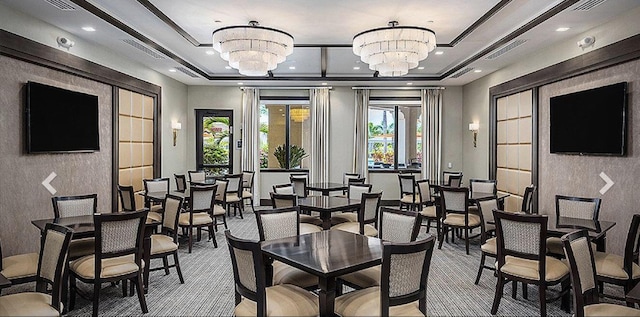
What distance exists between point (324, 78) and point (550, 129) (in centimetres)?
477

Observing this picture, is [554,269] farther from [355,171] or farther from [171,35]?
[355,171]

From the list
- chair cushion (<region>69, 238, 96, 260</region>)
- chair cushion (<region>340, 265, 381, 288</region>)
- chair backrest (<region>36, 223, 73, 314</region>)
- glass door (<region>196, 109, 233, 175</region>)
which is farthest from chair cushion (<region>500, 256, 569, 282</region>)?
glass door (<region>196, 109, 233, 175</region>)

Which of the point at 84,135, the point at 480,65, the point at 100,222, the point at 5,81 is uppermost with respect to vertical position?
the point at 480,65

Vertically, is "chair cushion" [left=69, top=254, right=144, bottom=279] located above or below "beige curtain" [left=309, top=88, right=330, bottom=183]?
below

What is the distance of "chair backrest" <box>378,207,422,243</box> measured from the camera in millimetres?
3648

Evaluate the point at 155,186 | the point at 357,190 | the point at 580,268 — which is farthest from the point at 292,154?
the point at 580,268

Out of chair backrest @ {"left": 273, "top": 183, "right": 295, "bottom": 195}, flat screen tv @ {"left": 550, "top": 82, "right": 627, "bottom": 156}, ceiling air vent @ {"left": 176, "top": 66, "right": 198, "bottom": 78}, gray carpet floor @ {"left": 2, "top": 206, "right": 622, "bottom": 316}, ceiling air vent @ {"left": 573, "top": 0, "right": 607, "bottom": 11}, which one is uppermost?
ceiling air vent @ {"left": 176, "top": 66, "right": 198, "bottom": 78}

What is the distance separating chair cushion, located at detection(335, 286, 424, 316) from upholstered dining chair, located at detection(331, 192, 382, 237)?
2.16 m

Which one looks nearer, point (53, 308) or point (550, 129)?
point (53, 308)

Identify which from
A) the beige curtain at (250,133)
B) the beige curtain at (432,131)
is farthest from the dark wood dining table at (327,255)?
the beige curtain at (432,131)

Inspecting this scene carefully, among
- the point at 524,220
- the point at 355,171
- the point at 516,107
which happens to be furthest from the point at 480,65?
the point at 524,220

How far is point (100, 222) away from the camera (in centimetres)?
342

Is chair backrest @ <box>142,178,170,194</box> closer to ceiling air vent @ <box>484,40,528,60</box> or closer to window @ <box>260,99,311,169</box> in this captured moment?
window @ <box>260,99,311,169</box>

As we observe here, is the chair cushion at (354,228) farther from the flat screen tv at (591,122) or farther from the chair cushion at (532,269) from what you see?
the flat screen tv at (591,122)
